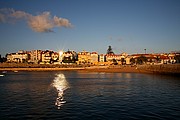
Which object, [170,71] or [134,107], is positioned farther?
[170,71]

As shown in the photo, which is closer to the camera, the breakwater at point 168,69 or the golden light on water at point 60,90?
the golden light on water at point 60,90

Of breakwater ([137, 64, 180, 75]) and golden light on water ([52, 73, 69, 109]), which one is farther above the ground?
breakwater ([137, 64, 180, 75])

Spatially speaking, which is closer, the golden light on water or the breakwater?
the golden light on water

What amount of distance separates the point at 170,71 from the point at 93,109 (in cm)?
5059

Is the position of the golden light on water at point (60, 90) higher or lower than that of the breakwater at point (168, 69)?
lower

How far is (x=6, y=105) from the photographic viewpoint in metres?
19.7

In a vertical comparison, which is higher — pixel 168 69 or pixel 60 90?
pixel 168 69

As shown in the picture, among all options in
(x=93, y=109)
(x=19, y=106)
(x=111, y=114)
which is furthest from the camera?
(x=19, y=106)

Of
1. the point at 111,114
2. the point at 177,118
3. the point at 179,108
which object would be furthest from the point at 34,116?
the point at 179,108

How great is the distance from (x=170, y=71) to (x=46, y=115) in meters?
53.7

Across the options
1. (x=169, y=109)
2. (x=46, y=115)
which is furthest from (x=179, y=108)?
(x=46, y=115)

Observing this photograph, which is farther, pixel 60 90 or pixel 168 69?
pixel 168 69

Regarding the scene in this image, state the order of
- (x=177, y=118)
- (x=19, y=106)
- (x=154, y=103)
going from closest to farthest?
(x=177, y=118), (x=19, y=106), (x=154, y=103)

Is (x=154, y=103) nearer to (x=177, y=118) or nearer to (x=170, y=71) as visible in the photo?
(x=177, y=118)
